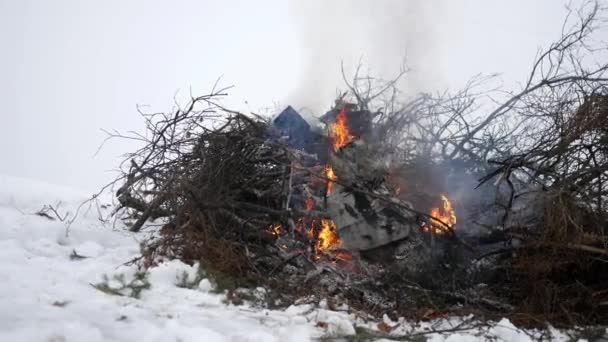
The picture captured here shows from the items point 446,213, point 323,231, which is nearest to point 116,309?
point 323,231

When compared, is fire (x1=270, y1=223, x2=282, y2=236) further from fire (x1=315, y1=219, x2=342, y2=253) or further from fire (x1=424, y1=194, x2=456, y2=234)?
fire (x1=424, y1=194, x2=456, y2=234)

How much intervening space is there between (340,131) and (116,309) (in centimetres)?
519

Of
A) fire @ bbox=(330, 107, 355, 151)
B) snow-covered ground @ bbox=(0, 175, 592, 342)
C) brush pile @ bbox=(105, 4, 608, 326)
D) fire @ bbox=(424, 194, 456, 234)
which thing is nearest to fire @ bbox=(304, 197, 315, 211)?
brush pile @ bbox=(105, 4, 608, 326)

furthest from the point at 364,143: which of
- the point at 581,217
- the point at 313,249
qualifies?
the point at 581,217

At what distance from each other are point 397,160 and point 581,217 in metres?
3.32

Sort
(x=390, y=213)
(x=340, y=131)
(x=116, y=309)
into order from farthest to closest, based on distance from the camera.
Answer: (x=340, y=131) < (x=390, y=213) < (x=116, y=309)

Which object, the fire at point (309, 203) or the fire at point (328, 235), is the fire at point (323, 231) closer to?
the fire at point (328, 235)

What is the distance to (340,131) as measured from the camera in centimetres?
721

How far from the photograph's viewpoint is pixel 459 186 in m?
6.45

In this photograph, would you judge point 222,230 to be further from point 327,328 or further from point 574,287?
point 574,287

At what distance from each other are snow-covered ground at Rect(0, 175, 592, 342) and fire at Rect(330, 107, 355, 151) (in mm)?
4010

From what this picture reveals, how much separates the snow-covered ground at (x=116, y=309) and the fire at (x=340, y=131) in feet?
13.2

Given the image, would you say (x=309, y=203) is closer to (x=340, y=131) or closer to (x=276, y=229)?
(x=276, y=229)

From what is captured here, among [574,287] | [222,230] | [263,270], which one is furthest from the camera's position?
[222,230]
